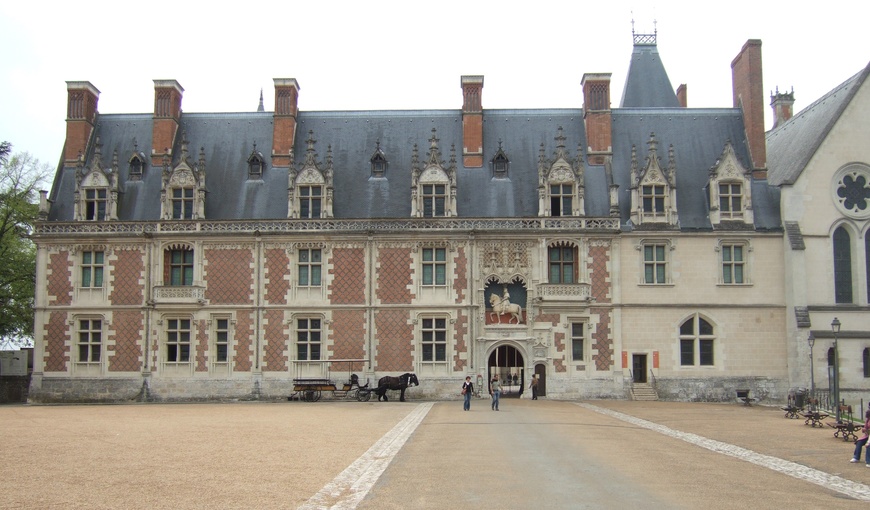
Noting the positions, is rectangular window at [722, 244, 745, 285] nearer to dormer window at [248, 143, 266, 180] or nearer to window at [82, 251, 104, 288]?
dormer window at [248, 143, 266, 180]

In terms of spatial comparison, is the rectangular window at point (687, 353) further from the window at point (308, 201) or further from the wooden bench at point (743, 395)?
the window at point (308, 201)

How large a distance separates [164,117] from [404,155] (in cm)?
1200

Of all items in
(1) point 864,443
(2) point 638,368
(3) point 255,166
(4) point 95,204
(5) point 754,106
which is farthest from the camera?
(3) point 255,166

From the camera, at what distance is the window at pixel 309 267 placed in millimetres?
39406

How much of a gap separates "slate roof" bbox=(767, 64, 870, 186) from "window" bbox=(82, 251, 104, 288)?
3135 centimetres

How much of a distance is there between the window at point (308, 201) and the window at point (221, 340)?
613cm

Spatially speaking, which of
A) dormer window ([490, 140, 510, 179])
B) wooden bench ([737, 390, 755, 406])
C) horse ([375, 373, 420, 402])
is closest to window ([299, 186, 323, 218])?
dormer window ([490, 140, 510, 179])

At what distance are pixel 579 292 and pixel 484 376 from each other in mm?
5665

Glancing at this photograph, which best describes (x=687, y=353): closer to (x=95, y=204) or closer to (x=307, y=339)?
(x=307, y=339)

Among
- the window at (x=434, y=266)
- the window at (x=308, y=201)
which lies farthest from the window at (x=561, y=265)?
the window at (x=308, y=201)

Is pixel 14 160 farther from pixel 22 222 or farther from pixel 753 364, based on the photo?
pixel 753 364

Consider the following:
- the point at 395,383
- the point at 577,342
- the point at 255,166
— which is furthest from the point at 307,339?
the point at 577,342

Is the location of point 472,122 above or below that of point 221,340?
above

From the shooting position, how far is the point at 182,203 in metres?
40.2
